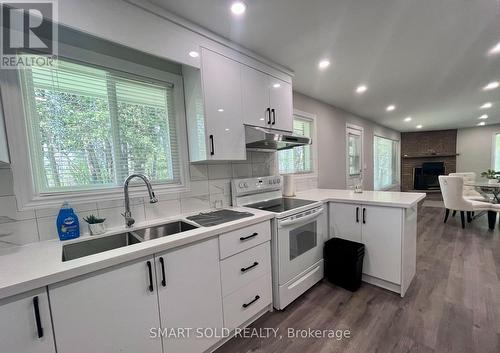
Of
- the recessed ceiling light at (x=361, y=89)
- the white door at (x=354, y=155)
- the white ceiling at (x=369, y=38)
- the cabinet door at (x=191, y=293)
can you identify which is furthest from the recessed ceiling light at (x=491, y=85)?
the cabinet door at (x=191, y=293)

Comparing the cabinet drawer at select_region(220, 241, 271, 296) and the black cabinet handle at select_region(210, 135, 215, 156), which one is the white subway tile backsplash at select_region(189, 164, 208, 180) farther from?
the cabinet drawer at select_region(220, 241, 271, 296)

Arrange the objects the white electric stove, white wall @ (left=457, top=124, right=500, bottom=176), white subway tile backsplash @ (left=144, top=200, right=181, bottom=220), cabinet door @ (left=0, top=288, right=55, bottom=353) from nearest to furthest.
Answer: cabinet door @ (left=0, top=288, right=55, bottom=353), white subway tile backsplash @ (left=144, top=200, right=181, bottom=220), the white electric stove, white wall @ (left=457, top=124, right=500, bottom=176)

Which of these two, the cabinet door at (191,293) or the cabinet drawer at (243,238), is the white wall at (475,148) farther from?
the cabinet door at (191,293)

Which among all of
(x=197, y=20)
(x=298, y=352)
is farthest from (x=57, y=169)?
(x=298, y=352)

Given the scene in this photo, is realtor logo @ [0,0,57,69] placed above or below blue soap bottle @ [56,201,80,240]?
above

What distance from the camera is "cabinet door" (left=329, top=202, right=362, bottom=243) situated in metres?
2.18

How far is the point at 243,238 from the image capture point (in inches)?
60.2

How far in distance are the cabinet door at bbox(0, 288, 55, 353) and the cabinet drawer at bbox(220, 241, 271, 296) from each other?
0.87 meters

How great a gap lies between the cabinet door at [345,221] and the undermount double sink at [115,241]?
1.62 metres

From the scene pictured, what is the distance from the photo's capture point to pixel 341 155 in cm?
413

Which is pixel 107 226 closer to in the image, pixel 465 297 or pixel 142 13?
pixel 142 13

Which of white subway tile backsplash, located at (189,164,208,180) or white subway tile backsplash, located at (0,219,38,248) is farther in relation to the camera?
white subway tile backsplash, located at (189,164,208,180)

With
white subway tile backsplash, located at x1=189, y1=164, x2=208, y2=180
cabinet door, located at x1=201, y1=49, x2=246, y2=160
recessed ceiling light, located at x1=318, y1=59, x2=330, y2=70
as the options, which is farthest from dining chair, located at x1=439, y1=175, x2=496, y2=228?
white subway tile backsplash, located at x1=189, y1=164, x2=208, y2=180

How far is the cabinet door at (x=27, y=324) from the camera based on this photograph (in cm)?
78
